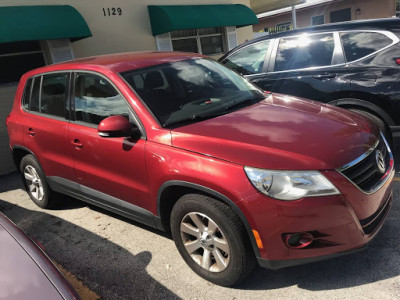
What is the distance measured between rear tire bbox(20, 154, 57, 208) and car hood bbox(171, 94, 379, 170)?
2331 mm

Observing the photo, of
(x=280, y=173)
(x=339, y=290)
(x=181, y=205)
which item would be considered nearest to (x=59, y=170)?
(x=181, y=205)

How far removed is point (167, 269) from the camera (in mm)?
2992

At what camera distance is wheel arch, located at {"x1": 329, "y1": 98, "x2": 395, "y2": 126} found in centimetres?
A: 415

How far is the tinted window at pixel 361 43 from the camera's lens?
14.0 ft

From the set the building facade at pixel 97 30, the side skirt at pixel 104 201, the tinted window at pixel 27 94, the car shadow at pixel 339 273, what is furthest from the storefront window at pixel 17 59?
the car shadow at pixel 339 273

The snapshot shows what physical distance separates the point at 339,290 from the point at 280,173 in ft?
3.19

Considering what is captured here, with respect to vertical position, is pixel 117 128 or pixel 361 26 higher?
pixel 361 26

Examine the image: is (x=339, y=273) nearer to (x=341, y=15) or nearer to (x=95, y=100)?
(x=95, y=100)

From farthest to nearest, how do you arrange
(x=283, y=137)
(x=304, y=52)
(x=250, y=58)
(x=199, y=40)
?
1. (x=199, y=40)
2. (x=250, y=58)
3. (x=304, y=52)
4. (x=283, y=137)

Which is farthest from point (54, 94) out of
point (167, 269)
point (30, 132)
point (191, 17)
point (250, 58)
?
point (191, 17)

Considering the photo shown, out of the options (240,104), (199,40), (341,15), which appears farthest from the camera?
(341,15)

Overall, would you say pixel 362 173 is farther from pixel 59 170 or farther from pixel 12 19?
pixel 12 19

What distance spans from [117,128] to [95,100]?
0.73 metres

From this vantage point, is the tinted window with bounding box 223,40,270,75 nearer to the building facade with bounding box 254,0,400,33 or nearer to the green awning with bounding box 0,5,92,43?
the green awning with bounding box 0,5,92,43
